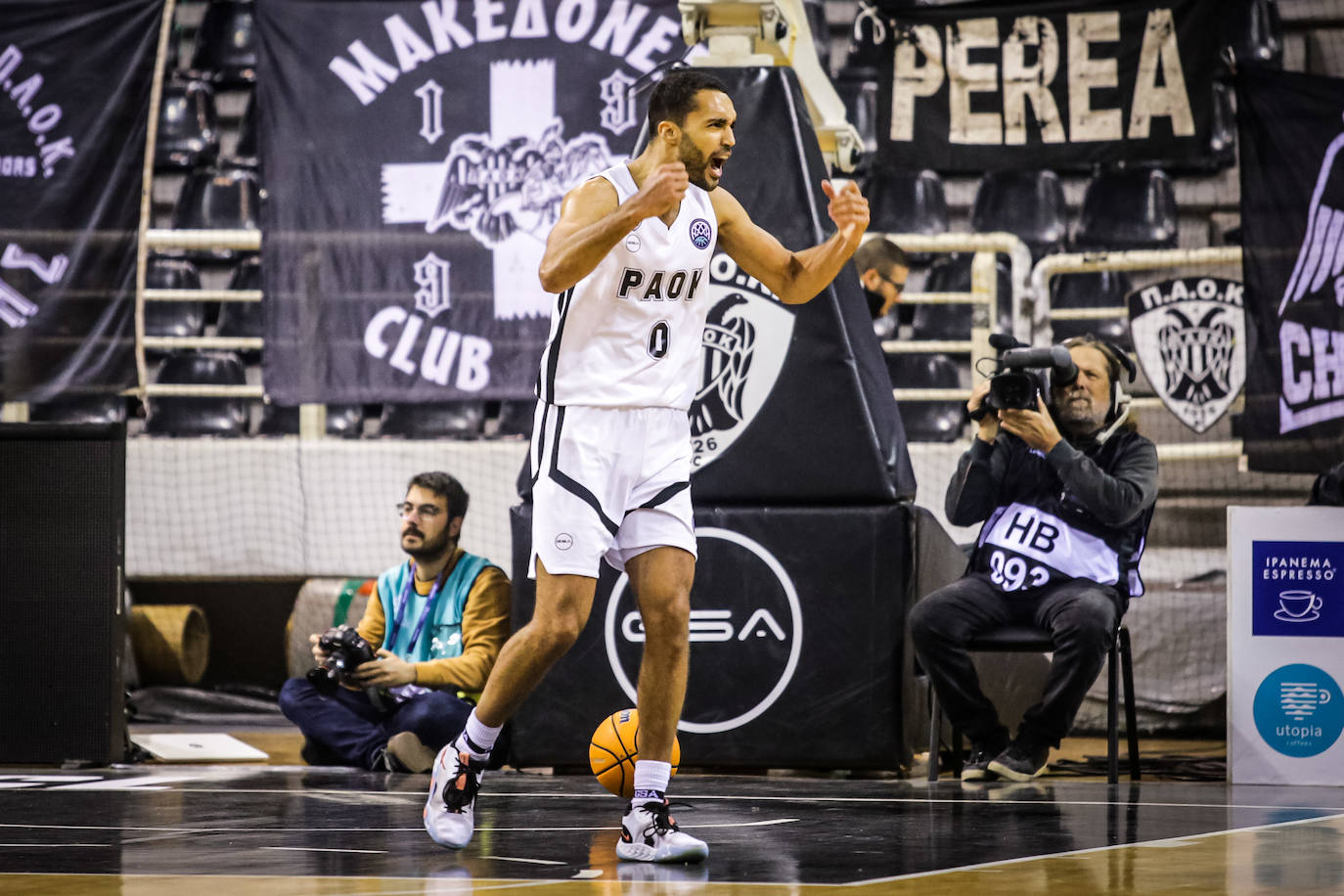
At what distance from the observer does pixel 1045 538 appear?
4945mm

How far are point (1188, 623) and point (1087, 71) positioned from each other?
2.57 m

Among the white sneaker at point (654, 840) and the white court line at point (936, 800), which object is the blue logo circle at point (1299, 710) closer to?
the white court line at point (936, 800)

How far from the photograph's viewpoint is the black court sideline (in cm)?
280

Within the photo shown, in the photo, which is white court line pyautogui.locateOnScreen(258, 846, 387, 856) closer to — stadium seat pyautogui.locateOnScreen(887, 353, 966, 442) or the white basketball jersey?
the white basketball jersey

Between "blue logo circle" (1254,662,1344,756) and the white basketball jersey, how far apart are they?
2.58 meters

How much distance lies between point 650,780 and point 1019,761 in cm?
193

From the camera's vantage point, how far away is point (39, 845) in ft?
11.1

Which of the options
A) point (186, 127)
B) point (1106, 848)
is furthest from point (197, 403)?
point (1106, 848)

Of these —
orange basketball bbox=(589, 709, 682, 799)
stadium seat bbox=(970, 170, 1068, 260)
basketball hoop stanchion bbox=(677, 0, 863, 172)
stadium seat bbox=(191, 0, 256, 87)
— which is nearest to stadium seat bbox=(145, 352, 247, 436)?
stadium seat bbox=(191, 0, 256, 87)

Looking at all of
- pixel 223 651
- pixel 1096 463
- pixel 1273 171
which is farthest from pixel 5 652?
pixel 1273 171

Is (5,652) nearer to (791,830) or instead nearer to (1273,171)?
(791,830)

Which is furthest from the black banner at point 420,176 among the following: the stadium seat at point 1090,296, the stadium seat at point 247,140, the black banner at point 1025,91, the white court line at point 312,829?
the white court line at point 312,829

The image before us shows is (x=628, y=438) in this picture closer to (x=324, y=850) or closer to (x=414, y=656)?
(x=324, y=850)

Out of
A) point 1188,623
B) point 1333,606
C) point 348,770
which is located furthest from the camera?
point 1188,623
